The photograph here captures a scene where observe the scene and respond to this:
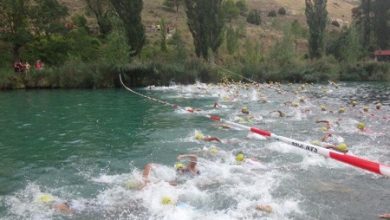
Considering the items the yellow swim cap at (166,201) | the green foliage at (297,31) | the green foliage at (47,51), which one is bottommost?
the yellow swim cap at (166,201)

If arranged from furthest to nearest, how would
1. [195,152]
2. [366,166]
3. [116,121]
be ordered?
[116,121], [195,152], [366,166]

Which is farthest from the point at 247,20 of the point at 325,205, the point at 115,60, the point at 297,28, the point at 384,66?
the point at 325,205

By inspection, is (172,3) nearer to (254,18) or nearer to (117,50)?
(254,18)

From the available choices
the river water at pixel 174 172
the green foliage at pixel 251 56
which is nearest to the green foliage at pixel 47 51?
the green foliage at pixel 251 56

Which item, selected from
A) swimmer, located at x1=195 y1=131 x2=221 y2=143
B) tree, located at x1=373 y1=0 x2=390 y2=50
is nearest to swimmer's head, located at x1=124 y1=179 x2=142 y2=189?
swimmer, located at x1=195 y1=131 x2=221 y2=143

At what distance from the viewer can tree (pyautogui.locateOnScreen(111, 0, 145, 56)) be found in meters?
47.0

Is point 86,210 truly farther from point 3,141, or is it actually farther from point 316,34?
point 316,34

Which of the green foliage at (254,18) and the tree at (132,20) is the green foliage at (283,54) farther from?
the green foliage at (254,18)

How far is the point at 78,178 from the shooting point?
1105 centimetres

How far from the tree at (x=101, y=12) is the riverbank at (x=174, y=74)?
15090 mm

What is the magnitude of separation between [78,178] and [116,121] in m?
9.59

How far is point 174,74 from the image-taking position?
44031mm

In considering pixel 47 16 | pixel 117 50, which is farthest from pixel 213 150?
pixel 47 16

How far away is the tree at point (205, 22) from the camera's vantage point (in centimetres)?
5025
